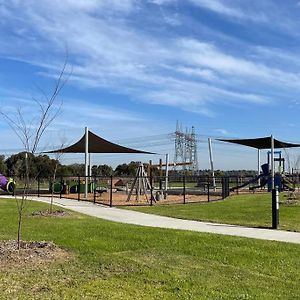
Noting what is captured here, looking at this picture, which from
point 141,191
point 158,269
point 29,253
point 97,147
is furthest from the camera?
point 97,147

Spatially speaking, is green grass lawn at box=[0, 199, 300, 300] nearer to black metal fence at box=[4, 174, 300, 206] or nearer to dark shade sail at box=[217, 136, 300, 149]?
black metal fence at box=[4, 174, 300, 206]

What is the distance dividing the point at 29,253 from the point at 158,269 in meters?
2.20

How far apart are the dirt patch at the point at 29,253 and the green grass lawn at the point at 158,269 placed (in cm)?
23

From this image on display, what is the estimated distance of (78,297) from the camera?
17.9ft

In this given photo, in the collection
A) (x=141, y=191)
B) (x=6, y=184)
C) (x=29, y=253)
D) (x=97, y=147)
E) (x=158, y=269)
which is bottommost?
(x=158, y=269)

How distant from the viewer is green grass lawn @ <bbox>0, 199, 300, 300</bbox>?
5770 mm

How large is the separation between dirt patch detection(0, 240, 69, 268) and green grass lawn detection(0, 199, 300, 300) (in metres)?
0.23

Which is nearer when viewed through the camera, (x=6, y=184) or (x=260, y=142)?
(x=6, y=184)

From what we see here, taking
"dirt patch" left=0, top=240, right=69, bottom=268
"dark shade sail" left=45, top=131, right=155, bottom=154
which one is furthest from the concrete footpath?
"dark shade sail" left=45, top=131, right=155, bottom=154

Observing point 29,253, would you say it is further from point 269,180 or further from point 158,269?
point 269,180

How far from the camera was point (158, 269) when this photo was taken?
699cm

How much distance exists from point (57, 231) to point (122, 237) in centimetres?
178

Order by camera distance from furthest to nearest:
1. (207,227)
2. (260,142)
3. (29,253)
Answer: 1. (260,142)
2. (207,227)
3. (29,253)

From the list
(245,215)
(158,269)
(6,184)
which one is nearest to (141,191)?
(6,184)
